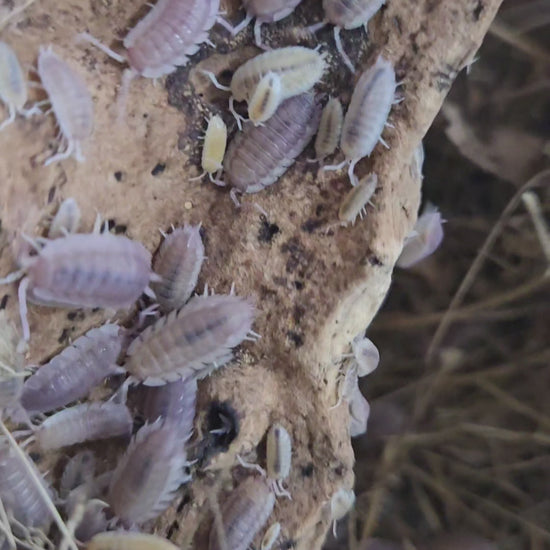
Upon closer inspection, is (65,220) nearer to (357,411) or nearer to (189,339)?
(189,339)

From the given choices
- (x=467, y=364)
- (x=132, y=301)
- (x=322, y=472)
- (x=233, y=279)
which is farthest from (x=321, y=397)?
(x=467, y=364)

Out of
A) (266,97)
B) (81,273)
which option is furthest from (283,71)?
(81,273)

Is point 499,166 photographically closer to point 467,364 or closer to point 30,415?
point 467,364

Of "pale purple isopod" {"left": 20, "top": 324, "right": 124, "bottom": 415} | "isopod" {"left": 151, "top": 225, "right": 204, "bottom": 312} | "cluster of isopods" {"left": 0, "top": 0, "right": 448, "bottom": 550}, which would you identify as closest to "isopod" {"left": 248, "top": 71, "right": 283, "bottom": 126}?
"cluster of isopods" {"left": 0, "top": 0, "right": 448, "bottom": 550}

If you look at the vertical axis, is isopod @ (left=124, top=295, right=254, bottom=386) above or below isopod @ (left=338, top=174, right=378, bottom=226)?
below

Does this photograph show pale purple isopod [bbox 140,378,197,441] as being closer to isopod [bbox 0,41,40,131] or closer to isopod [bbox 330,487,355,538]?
isopod [bbox 330,487,355,538]

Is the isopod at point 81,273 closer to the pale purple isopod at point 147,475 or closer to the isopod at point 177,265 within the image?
the isopod at point 177,265
